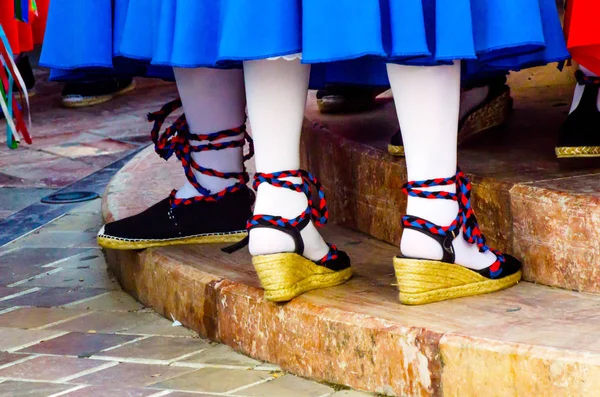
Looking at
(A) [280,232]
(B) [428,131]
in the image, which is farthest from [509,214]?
(A) [280,232]

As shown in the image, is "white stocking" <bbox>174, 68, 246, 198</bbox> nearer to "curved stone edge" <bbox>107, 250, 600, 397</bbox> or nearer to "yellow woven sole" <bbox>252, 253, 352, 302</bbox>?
"curved stone edge" <bbox>107, 250, 600, 397</bbox>

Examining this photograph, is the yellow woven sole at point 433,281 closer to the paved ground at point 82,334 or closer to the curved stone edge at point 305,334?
the curved stone edge at point 305,334

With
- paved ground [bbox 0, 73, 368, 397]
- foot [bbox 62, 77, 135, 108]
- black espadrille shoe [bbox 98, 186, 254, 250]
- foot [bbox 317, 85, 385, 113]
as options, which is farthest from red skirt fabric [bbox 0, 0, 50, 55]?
black espadrille shoe [bbox 98, 186, 254, 250]

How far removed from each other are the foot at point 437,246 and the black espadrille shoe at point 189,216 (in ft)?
1.91

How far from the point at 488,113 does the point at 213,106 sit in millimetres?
679

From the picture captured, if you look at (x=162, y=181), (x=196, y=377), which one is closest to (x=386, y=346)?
(x=196, y=377)

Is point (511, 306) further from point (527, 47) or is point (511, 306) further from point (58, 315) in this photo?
point (58, 315)

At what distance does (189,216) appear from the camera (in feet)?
7.67

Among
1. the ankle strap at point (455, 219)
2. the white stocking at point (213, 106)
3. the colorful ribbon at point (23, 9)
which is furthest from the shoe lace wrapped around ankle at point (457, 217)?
the colorful ribbon at point (23, 9)

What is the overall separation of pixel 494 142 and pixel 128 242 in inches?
A: 32.2

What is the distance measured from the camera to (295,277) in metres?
1.91

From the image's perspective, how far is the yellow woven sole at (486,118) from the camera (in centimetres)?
247

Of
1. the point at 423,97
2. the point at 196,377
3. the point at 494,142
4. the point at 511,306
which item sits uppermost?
the point at 423,97

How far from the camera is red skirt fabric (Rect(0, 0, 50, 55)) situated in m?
4.39
